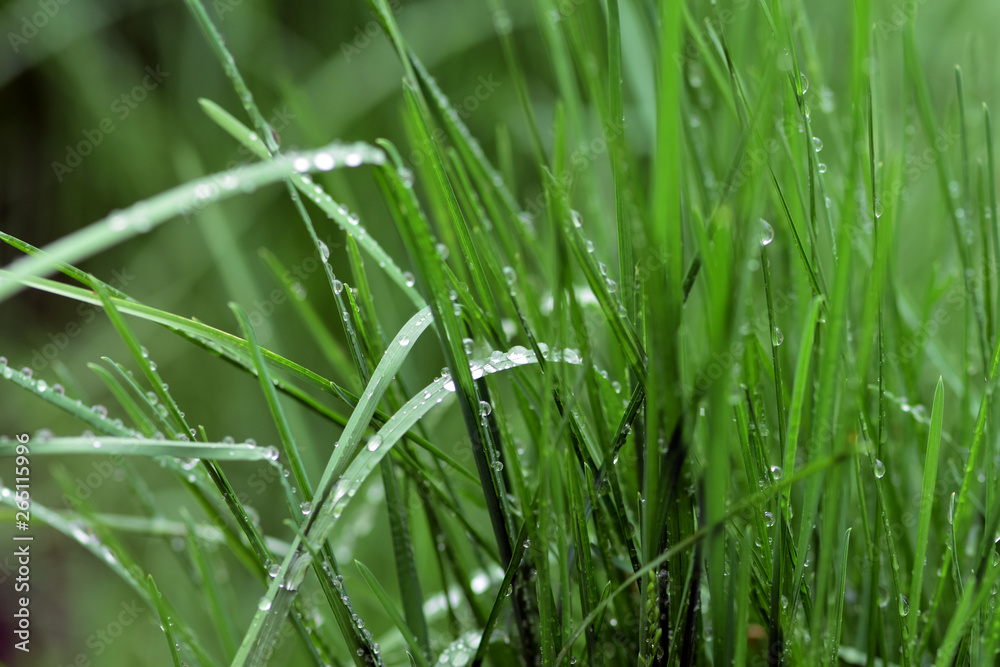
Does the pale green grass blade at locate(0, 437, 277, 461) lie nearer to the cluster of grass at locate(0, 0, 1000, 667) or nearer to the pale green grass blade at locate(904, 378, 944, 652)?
the cluster of grass at locate(0, 0, 1000, 667)

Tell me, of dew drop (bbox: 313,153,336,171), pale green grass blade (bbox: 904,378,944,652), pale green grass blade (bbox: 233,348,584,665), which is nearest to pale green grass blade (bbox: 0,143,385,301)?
dew drop (bbox: 313,153,336,171)

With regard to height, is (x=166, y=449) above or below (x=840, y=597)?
above

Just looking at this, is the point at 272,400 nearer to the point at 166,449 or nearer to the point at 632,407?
the point at 166,449

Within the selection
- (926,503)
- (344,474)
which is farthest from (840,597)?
(344,474)

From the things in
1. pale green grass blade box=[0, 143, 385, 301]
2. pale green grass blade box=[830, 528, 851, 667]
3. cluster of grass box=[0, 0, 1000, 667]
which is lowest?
pale green grass blade box=[830, 528, 851, 667]

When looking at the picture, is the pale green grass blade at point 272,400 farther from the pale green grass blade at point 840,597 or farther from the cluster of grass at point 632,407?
the pale green grass blade at point 840,597

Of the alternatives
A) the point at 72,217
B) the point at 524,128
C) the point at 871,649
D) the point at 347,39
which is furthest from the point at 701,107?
the point at 72,217

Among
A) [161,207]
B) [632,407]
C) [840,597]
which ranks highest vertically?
[161,207]

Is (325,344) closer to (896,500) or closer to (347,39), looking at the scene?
(896,500)

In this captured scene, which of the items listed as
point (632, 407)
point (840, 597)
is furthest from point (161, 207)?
point (840, 597)

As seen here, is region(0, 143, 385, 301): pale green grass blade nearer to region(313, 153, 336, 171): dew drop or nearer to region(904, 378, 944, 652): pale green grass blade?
region(313, 153, 336, 171): dew drop

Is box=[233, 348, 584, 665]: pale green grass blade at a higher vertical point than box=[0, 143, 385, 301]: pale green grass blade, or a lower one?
lower

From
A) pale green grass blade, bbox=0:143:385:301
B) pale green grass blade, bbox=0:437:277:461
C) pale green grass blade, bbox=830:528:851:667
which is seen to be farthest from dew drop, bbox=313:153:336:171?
pale green grass blade, bbox=830:528:851:667
